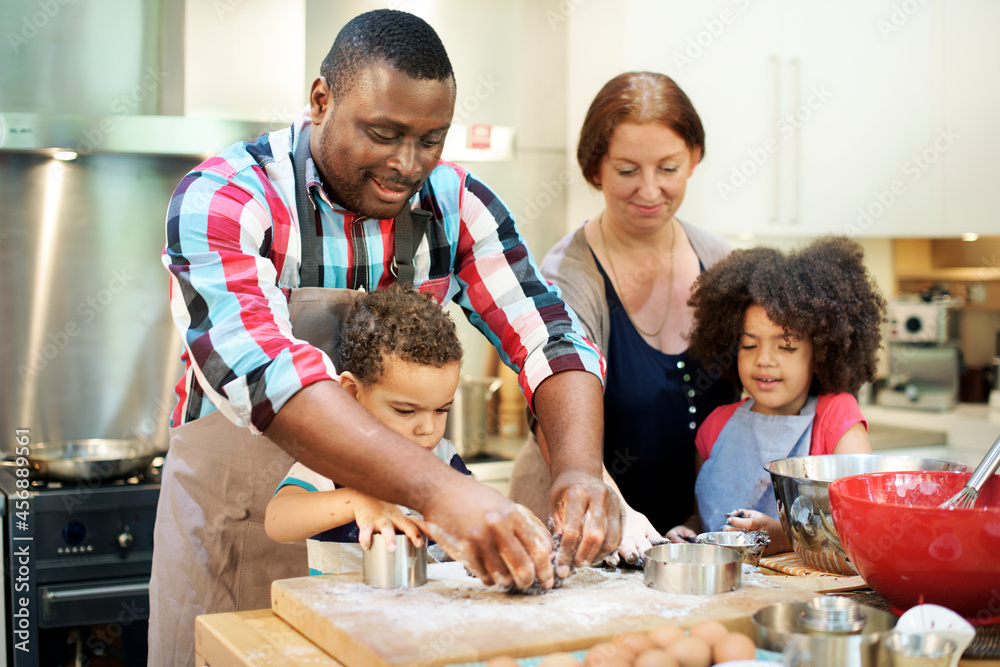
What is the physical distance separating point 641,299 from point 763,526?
2.15ft

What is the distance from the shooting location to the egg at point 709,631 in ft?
2.70

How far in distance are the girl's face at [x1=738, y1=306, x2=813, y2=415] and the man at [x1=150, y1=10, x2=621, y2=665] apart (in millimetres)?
409

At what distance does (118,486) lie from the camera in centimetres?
207

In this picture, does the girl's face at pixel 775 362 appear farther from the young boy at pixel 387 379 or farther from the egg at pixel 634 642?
the egg at pixel 634 642

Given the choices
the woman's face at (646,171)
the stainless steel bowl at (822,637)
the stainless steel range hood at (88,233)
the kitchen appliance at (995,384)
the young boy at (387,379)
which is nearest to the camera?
the stainless steel bowl at (822,637)

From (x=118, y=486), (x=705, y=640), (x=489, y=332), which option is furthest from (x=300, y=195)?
(x=118, y=486)

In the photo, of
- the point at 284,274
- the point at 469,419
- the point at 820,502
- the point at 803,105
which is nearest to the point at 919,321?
the point at 803,105

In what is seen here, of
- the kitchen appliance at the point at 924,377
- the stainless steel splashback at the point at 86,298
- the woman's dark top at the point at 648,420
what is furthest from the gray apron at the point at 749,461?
the kitchen appliance at the point at 924,377

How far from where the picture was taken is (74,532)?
6.64 feet

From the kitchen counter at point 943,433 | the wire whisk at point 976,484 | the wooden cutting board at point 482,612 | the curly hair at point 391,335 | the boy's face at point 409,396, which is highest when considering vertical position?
the curly hair at point 391,335

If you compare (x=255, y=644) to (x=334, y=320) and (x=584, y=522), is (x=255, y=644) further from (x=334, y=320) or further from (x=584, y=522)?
(x=334, y=320)

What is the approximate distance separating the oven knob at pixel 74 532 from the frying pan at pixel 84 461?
10 cm

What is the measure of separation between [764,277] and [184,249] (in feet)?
3.15

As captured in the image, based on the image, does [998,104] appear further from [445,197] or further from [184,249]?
[184,249]
